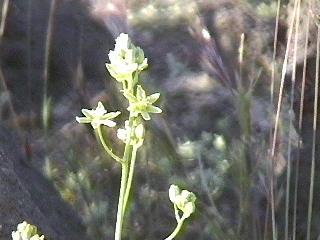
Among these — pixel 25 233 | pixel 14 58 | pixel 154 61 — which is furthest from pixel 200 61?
pixel 25 233

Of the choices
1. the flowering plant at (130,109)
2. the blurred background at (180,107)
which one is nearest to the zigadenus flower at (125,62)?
the flowering plant at (130,109)

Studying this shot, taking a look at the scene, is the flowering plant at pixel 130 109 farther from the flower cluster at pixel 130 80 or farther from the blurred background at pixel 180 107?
the blurred background at pixel 180 107

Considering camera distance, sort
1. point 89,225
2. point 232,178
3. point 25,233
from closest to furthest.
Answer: point 25,233 < point 89,225 < point 232,178

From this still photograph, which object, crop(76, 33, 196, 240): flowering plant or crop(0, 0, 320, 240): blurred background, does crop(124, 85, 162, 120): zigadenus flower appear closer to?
crop(76, 33, 196, 240): flowering plant

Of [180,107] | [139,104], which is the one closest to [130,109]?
[139,104]

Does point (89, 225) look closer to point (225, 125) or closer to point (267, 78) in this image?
point (225, 125)

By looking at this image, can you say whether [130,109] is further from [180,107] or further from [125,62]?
[180,107]
